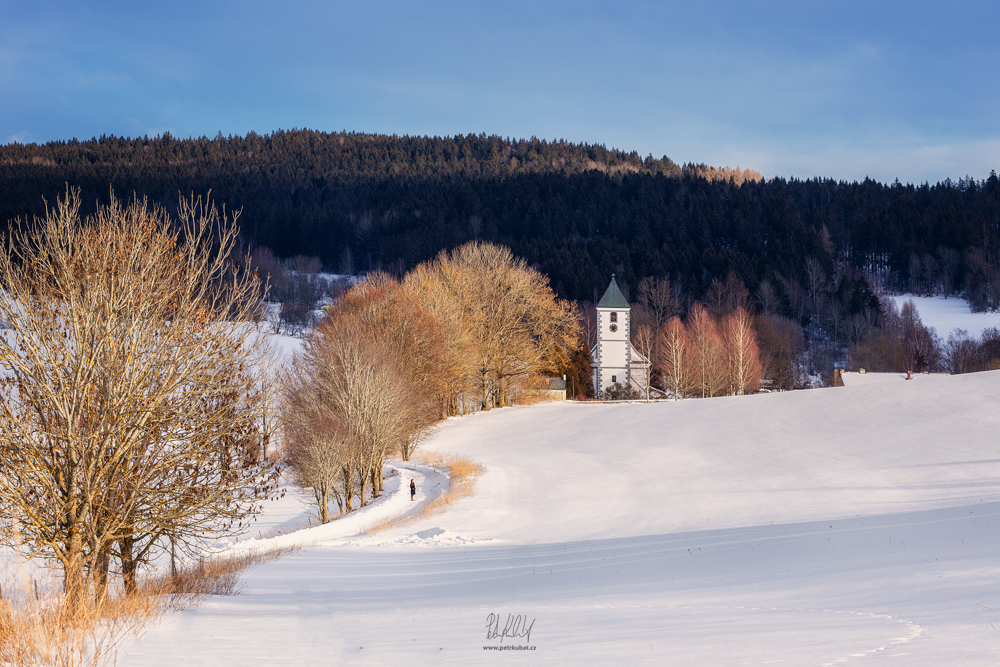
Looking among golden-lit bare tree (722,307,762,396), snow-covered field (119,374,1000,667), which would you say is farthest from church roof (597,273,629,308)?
snow-covered field (119,374,1000,667)

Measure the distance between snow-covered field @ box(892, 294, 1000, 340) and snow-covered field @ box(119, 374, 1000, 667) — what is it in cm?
6066

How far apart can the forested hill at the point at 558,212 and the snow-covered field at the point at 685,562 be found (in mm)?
74313

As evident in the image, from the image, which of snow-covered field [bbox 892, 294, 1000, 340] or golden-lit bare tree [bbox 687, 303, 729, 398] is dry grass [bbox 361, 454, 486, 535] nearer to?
golden-lit bare tree [bbox 687, 303, 729, 398]

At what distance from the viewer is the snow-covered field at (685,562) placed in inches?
312

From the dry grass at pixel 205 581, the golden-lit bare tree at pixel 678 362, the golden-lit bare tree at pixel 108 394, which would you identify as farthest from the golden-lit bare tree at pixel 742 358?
the golden-lit bare tree at pixel 108 394

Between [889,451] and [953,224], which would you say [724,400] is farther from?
[953,224]

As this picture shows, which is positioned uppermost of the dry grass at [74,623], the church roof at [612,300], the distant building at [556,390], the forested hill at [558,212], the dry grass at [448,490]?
the forested hill at [558,212]

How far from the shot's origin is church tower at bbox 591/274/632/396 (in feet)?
241

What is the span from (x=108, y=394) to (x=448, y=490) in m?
23.7

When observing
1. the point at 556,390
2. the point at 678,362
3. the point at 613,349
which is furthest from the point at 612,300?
the point at 556,390

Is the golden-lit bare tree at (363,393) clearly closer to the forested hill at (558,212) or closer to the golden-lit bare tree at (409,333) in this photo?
the golden-lit bare tree at (409,333)

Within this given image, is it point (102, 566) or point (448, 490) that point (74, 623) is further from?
point (448, 490)

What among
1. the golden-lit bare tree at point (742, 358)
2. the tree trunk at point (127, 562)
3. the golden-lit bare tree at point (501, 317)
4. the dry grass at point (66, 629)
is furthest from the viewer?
the golden-lit bare tree at point (742, 358)

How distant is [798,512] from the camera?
74.1ft
